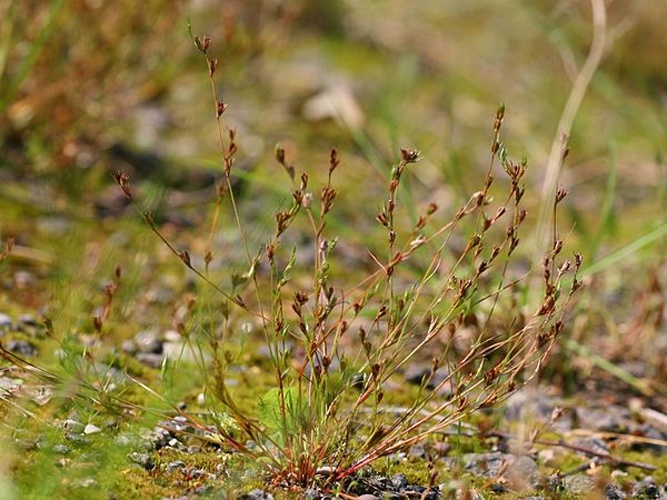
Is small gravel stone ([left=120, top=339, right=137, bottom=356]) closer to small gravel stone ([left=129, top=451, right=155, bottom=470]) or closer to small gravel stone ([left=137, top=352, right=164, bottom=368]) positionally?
small gravel stone ([left=137, top=352, right=164, bottom=368])

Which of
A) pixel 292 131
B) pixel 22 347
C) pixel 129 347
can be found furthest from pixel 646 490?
pixel 292 131

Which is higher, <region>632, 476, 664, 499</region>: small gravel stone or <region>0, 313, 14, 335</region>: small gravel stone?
<region>0, 313, 14, 335</region>: small gravel stone

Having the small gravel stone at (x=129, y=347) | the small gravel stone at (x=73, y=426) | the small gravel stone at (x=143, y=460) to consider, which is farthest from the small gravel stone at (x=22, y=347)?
the small gravel stone at (x=143, y=460)

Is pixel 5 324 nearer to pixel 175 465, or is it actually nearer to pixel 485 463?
pixel 175 465

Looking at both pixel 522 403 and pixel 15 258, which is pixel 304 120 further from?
pixel 522 403

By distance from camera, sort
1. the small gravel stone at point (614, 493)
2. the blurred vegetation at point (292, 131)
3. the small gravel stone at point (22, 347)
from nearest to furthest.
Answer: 1. the small gravel stone at point (614, 493)
2. the small gravel stone at point (22, 347)
3. the blurred vegetation at point (292, 131)

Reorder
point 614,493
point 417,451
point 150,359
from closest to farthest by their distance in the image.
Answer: point 614,493
point 417,451
point 150,359

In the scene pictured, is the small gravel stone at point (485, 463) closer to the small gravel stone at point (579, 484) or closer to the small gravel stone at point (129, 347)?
the small gravel stone at point (579, 484)

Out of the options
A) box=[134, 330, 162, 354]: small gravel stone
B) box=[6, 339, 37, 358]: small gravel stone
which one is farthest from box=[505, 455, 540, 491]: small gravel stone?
box=[6, 339, 37, 358]: small gravel stone

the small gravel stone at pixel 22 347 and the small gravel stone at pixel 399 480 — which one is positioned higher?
the small gravel stone at pixel 22 347

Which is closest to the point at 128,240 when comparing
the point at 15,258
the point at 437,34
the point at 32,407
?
the point at 15,258

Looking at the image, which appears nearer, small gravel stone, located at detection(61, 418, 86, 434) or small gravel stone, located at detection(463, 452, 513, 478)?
small gravel stone, located at detection(61, 418, 86, 434)
